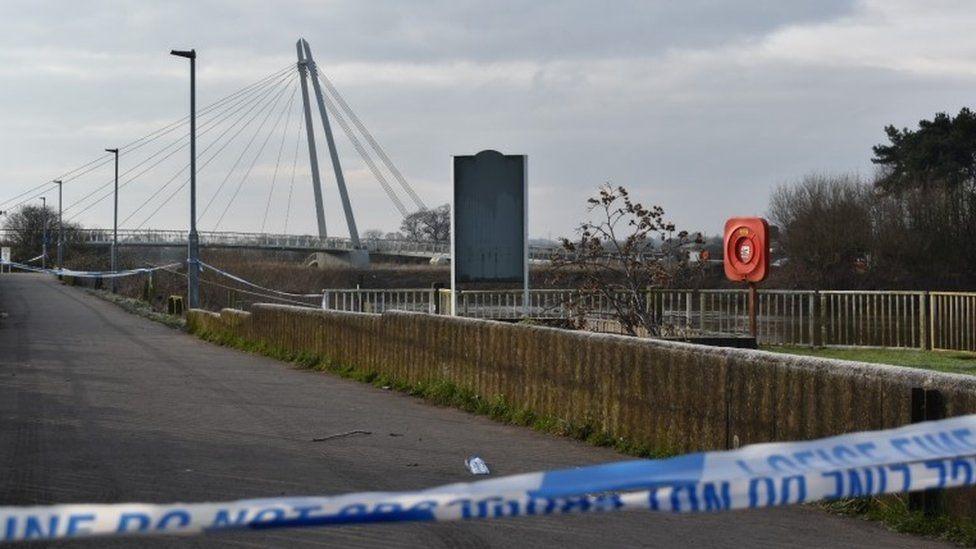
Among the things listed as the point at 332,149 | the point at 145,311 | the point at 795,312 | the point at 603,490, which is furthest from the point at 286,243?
the point at 603,490

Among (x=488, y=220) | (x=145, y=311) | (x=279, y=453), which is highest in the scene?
(x=488, y=220)

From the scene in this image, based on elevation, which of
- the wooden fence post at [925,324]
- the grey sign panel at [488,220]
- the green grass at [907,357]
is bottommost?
the green grass at [907,357]

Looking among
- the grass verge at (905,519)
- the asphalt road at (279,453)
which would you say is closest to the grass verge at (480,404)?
the asphalt road at (279,453)

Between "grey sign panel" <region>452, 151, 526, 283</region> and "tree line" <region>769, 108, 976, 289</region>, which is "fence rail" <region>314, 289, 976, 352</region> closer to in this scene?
"grey sign panel" <region>452, 151, 526, 283</region>

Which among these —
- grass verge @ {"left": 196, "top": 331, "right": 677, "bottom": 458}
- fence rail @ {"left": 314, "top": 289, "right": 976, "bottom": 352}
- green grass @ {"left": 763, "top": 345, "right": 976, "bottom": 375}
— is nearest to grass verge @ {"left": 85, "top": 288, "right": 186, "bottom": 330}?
fence rail @ {"left": 314, "top": 289, "right": 976, "bottom": 352}

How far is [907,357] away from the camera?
18156mm

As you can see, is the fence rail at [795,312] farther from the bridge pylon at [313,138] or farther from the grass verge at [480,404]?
the bridge pylon at [313,138]

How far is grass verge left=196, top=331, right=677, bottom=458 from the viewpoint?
9664 mm

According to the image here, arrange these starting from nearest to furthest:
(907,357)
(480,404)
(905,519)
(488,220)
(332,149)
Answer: (905,519) → (480,404) → (907,357) → (488,220) → (332,149)

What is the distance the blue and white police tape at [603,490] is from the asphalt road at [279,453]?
329 centimetres

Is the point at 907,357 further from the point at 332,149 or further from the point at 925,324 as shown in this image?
the point at 332,149

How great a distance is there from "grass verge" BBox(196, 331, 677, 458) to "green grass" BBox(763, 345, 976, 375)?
5.98 m

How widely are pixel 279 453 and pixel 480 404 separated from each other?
3.21 m

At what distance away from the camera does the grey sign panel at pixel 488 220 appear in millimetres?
19078
